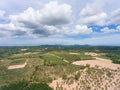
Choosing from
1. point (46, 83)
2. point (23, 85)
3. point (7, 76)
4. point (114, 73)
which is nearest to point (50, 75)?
point (46, 83)

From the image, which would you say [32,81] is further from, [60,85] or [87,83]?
[87,83]

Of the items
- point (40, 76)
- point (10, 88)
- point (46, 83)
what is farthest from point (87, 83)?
point (10, 88)

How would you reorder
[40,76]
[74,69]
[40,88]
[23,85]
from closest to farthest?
[40,88] → [23,85] → [40,76] → [74,69]

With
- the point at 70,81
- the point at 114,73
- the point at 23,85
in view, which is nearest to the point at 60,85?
the point at 70,81

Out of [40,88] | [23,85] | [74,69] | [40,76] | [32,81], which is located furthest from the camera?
[74,69]

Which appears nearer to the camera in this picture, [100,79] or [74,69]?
[100,79]

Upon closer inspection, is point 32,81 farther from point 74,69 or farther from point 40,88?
point 74,69

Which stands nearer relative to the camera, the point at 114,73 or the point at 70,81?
the point at 70,81

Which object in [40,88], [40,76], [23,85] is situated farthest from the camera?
[40,76]

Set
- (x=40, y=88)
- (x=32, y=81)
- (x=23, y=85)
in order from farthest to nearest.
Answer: (x=32, y=81) < (x=23, y=85) < (x=40, y=88)
